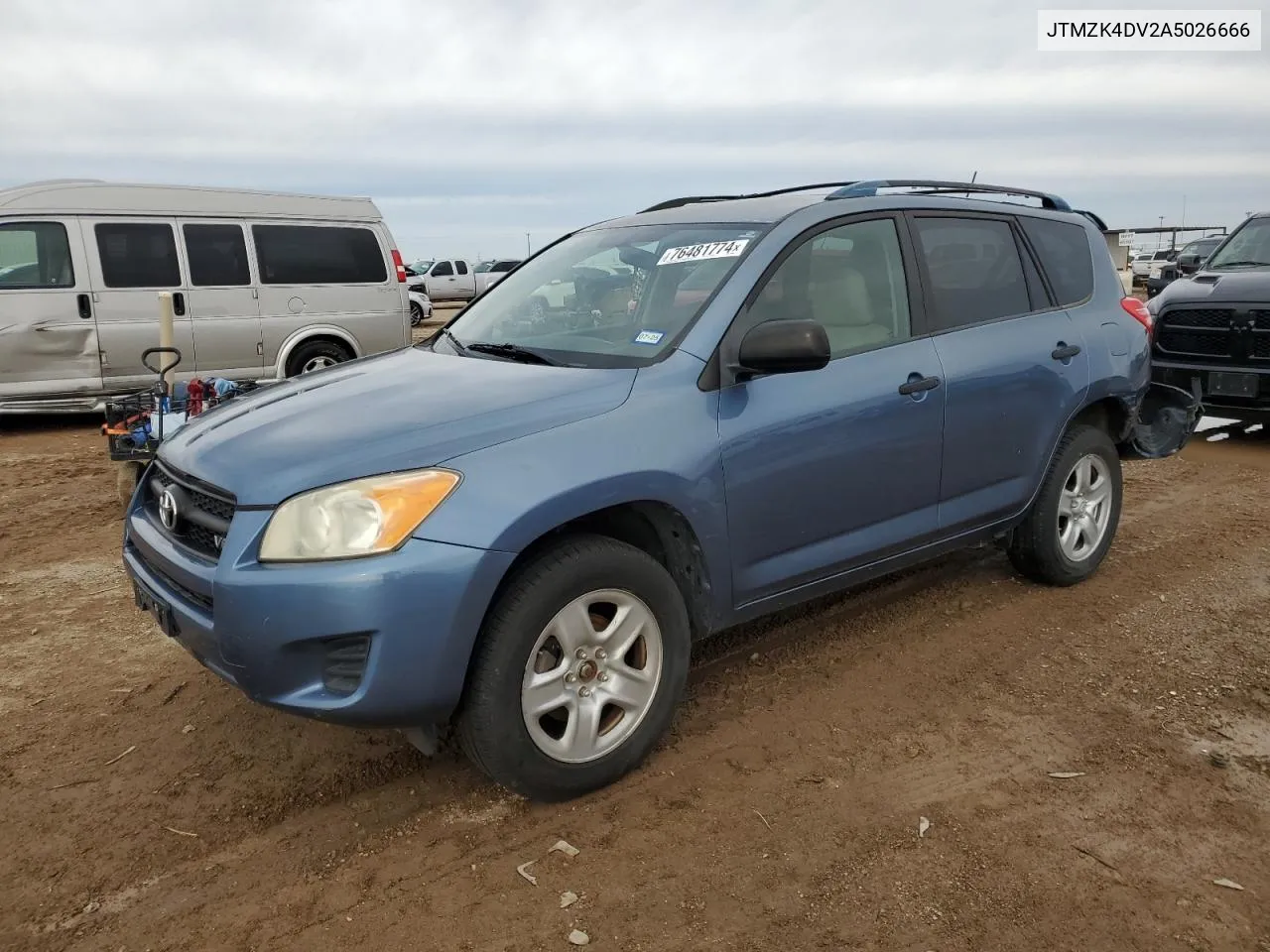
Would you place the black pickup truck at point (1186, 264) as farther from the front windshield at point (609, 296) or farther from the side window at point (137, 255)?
the side window at point (137, 255)

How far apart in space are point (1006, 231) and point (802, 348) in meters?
1.91

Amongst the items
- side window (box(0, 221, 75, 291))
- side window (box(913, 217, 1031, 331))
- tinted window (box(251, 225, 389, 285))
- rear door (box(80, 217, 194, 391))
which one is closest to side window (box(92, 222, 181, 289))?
rear door (box(80, 217, 194, 391))

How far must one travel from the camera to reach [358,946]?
92.6 inches

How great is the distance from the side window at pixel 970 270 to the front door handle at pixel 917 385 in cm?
26

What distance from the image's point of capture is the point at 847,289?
12.0ft

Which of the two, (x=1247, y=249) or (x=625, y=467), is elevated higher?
(x=1247, y=249)

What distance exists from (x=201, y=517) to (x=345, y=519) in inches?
22.1

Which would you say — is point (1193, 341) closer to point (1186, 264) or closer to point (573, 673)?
point (1186, 264)

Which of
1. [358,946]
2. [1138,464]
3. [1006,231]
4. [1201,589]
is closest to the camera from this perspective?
[358,946]

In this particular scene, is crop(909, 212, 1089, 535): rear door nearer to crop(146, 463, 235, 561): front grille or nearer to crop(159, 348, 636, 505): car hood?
crop(159, 348, 636, 505): car hood

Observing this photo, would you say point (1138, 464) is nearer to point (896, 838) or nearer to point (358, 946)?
point (896, 838)

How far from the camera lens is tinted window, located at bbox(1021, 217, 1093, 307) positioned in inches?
177

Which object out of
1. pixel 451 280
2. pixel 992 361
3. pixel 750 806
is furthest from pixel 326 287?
pixel 451 280

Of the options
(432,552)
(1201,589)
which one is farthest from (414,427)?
(1201,589)
